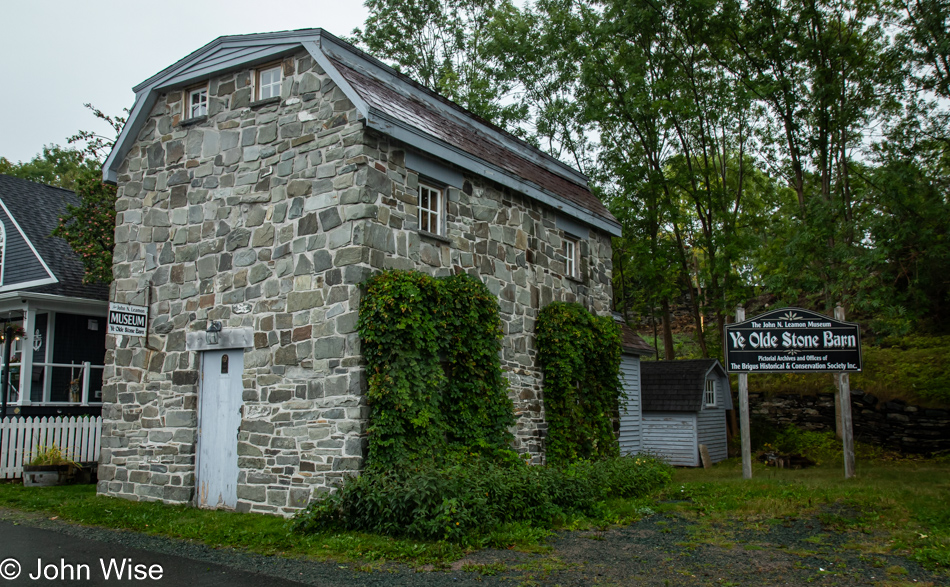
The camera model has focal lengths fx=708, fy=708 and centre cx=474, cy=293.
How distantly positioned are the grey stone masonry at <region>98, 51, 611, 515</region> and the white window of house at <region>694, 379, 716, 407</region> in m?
10.7

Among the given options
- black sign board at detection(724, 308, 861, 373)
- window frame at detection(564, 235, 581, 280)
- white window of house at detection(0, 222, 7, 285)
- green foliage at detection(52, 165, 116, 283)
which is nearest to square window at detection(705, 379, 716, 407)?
black sign board at detection(724, 308, 861, 373)

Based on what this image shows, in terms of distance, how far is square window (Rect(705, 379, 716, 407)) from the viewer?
2211 centimetres

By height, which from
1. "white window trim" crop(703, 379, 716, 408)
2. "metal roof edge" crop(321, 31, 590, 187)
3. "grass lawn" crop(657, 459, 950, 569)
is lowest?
"grass lawn" crop(657, 459, 950, 569)

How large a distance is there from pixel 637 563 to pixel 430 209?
6.24 m

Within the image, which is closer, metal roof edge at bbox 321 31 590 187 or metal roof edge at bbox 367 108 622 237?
metal roof edge at bbox 367 108 622 237

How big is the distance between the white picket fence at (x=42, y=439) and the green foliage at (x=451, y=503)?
300 inches

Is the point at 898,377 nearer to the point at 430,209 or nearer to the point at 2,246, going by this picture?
the point at 430,209

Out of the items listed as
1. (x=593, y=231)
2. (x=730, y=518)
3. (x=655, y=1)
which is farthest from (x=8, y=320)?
(x=655, y=1)

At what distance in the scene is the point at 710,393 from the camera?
22.3 metres

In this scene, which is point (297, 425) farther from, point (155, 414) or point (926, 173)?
point (926, 173)

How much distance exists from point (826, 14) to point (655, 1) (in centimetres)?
545

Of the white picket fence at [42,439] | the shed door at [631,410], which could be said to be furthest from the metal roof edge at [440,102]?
the white picket fence at [42,439]

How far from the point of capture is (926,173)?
51.4 ft

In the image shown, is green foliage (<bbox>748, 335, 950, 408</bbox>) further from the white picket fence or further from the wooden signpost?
the white picket fence
